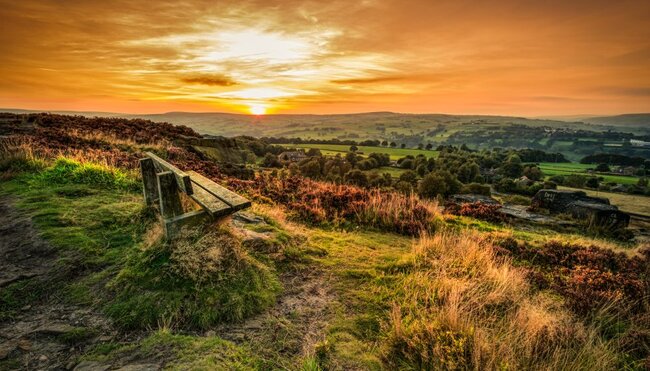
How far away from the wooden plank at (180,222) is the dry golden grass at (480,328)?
127 inches

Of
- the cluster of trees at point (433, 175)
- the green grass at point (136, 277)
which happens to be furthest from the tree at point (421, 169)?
the green grass at point (136, 277)

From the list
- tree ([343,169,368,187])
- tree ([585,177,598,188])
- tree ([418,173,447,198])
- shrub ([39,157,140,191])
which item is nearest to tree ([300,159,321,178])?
tree ([343,169,368,187])

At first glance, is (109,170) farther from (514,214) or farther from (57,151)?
(514,214)

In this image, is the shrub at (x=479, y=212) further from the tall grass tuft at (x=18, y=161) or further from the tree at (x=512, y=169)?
the tree at (x=512, y=169)

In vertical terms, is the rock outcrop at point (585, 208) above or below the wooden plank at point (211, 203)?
below

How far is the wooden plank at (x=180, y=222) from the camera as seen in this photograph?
4.48 m

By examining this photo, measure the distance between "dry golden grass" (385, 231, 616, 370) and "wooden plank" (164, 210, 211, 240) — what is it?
324cm

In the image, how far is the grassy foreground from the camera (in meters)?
3.20

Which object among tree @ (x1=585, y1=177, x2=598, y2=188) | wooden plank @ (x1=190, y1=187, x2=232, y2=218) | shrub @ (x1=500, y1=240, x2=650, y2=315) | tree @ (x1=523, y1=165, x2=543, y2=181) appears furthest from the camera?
tree @ (x1=523, y1=165, x2=543, y2=181)

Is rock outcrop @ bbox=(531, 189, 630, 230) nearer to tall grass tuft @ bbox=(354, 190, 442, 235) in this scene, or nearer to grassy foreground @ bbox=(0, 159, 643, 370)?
tall grass tuft @ bbox=(354, 190, 442, 235)

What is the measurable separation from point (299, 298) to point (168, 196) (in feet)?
8.64

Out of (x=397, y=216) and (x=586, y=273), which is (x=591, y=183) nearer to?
(x=586, y=273)

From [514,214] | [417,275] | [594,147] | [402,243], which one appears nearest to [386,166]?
[514,214]

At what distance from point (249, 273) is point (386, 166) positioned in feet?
140
